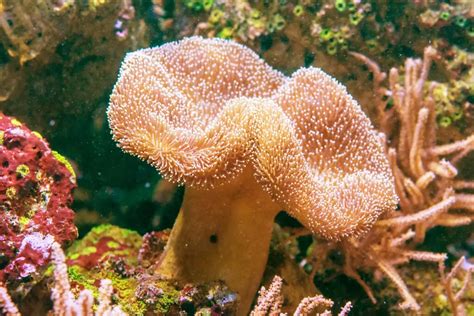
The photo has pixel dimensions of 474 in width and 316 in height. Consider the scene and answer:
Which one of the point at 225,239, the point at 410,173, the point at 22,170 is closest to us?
the point at 22,170

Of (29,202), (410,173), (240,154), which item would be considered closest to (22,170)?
(29,202)

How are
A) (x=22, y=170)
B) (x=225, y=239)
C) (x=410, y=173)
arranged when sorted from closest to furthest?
1. (x=22, y=170)
2. (x=225, y=239)
3. (x=410, y=173)

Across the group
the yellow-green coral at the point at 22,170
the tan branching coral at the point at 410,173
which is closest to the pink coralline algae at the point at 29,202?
the yellow-green coral at the point at 22,170

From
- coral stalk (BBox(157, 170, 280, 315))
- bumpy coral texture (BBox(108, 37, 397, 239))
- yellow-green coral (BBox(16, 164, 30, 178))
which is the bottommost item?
coral stalk (BBox(157, 170, 280, 315))

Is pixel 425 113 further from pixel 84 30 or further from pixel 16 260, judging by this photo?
pixel 16 260

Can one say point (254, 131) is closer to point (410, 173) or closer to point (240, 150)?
point (240, 150)

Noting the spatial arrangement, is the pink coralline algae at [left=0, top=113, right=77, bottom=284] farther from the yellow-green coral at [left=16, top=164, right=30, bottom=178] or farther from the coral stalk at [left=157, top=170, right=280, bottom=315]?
the coral stalk at [left=157, top=170, right=280, bottom=315]

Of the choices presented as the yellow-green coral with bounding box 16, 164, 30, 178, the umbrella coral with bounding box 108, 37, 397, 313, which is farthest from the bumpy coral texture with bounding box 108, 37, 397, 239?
the yellow-green coral with bounding box 16, 164, 30, 178
